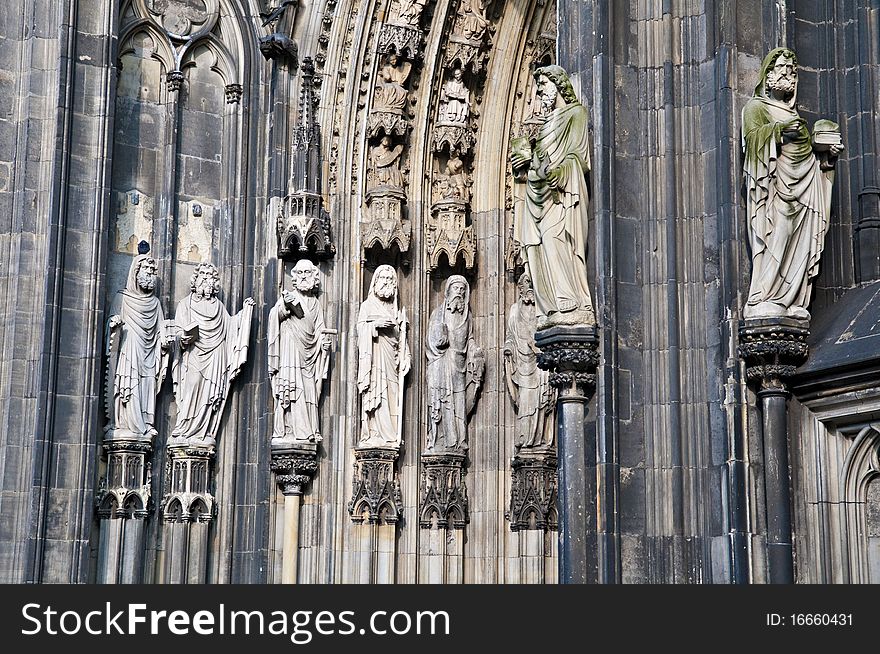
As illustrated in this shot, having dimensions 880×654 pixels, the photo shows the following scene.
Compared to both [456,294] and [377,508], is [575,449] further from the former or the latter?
[456,294]

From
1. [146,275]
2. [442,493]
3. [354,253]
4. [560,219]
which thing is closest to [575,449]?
[560,219]

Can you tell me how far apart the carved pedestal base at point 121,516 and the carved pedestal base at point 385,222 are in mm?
3172

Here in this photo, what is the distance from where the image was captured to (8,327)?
627 inches

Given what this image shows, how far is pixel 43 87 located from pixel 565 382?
6.87m

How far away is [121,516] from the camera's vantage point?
16.3 metres

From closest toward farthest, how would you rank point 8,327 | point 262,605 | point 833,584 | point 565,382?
point 262,605
point 833,584
point 565,382
point 8,327

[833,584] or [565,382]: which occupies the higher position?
[565,382]

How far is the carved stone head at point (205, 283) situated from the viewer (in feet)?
55.6

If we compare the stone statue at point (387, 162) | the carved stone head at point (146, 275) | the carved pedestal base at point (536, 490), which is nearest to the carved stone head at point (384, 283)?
the stone statue at point (387, 162)

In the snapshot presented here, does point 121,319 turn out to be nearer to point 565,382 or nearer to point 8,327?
point 8,327

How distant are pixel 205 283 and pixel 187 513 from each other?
2360 millimetres

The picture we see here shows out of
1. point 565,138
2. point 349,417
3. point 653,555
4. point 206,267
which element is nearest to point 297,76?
point 206,267

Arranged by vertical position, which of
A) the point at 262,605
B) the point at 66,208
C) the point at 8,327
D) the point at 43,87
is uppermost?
the point at 43,87

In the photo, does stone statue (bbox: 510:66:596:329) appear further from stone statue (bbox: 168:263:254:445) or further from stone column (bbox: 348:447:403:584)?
stone statue (bbox: 168:263:254:445)
